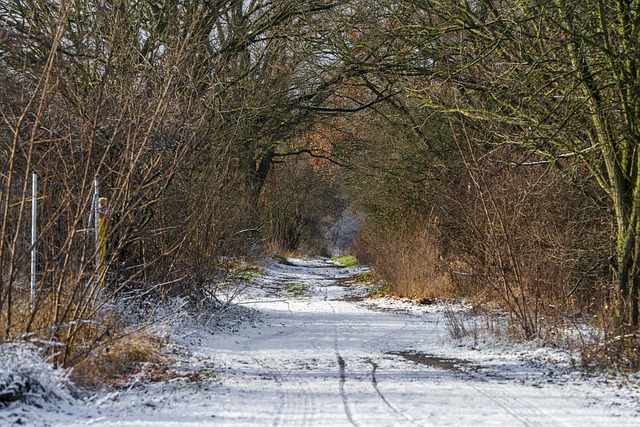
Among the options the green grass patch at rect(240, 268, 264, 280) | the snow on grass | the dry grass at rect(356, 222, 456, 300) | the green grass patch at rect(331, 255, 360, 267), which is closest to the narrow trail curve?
the green grass patch at rect(240, 268, 264, 280)

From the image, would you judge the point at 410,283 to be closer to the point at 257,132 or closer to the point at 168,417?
the point at 257,132

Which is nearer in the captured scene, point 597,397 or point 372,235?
point 597,397

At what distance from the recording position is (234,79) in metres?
14.1

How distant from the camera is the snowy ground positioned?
5875 mm

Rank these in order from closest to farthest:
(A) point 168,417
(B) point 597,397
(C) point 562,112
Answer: (A) point 168,417, (B) point 597,397, (C) point 562,112

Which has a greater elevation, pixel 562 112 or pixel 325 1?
pixel 325 1

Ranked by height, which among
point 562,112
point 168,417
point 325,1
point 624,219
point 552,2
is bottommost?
point 168,417

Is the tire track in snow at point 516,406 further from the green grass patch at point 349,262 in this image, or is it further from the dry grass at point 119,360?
the green grass patch at point 349,262

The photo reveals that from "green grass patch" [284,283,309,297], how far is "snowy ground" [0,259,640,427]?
8.01 m

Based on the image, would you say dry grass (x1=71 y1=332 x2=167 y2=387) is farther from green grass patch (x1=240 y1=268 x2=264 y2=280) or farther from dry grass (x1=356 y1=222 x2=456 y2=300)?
dry grass (x1=356 y1=222 x2=456 y2=300)

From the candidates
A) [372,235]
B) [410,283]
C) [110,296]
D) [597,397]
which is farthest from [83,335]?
[372,235]

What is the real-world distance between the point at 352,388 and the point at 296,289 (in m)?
14.4

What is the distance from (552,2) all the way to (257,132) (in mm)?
7129

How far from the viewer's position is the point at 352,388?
7184 millimetres
